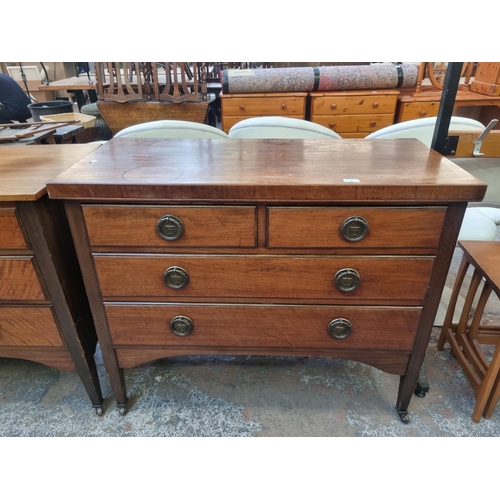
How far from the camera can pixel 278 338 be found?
114 cm

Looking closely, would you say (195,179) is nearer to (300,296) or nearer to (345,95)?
(300,296)

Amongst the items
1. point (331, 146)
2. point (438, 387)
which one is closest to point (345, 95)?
point (331, 146)

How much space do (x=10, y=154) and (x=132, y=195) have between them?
70cm

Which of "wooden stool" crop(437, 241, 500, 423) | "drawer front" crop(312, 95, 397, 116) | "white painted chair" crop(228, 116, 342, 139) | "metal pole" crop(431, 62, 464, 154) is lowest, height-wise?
"wooden stool" crop(437, 241, 500, 423)

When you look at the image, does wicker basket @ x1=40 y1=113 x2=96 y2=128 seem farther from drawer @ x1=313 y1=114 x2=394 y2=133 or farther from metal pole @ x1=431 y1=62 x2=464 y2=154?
metal pole @ x1=431 y1=62 x2=464 y2=154

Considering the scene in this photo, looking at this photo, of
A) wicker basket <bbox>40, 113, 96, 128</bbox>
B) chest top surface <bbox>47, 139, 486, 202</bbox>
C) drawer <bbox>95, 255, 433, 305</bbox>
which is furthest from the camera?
wicker basket <bbox>40, 113, 96, 128</bbox>

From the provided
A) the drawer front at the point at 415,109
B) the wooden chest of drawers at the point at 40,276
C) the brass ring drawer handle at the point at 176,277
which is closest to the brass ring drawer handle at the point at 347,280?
the brass ring drawer handle at the point at 176,277

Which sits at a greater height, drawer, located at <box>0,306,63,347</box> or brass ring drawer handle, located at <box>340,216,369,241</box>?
brass ring drawer handle, located at <box>340,216,369,241</box>

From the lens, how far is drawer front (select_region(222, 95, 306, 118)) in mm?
3398

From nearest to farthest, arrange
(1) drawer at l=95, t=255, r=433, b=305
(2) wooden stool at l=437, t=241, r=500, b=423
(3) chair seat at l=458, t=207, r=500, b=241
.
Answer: (1) drawer at l=95, t=255, r=433, b=305 < (2) wooden stool at l=437, t=241, r=500, b=423 < (3) chair seat at l=458, t=207, r=500, b=241

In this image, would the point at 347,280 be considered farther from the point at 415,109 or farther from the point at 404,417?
the point at 415,109

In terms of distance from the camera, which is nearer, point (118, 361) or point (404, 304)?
point (404, 304)

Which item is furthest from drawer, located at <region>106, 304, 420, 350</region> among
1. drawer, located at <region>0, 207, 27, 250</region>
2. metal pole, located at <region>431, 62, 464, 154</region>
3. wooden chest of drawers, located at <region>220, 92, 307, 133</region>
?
wooden chest of drawers, located at <region>220, 92, 307, 133</region>

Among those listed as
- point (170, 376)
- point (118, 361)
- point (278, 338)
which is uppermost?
point (278, 338)
